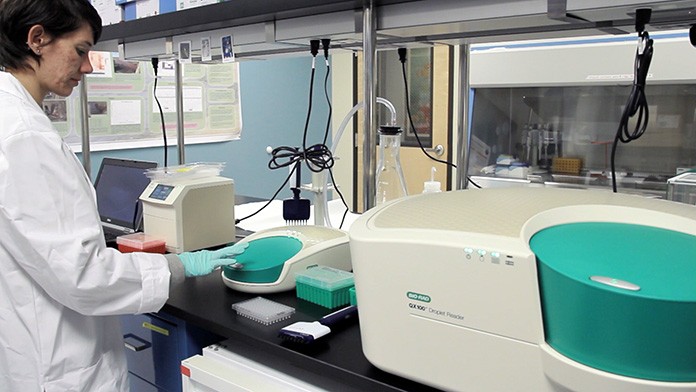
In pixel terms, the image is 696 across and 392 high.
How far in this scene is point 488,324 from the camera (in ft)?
2.55

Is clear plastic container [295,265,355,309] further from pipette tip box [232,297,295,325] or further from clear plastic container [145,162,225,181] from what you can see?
clear plastic container [145,162,225,181]

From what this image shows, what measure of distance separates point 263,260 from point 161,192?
1.56ft

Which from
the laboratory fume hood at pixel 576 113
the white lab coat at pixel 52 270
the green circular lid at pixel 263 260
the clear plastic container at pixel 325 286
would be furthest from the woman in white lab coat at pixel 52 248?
the laboratory fume hood at pixel 576 113

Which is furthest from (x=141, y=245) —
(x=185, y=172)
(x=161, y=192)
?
(x=185, y=172)

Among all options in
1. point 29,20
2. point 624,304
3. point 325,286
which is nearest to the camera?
point 624,304

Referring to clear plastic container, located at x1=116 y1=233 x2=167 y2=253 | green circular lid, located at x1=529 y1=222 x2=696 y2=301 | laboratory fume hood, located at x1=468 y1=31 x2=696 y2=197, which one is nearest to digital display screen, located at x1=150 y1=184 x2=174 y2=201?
clear plastic container, located at x1=116 y1=233 x2=167 y2=253

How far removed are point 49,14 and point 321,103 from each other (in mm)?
3710

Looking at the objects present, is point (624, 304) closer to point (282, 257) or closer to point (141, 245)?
point (282, 257)

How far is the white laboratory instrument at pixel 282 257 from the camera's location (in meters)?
1.29

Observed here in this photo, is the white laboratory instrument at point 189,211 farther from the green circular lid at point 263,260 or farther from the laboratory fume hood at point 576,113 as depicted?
the laboratory fume hood at point 576,113

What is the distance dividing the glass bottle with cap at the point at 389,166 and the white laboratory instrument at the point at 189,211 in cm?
50

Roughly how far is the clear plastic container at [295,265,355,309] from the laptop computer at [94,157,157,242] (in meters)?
0.88

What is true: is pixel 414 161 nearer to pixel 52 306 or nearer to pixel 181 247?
pixel 181 247

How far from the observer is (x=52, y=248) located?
991mm
